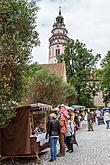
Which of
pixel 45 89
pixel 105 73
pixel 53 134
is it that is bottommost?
pixel 53 134

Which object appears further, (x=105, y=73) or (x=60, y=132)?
(x=105, y=73)

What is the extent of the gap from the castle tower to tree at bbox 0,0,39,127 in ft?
294

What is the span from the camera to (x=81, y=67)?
68250mm

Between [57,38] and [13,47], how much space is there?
9359 cm

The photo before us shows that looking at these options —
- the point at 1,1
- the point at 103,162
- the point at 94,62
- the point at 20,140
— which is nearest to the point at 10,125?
the point at 20,140

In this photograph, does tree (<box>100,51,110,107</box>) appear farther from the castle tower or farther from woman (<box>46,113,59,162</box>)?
woman (<box>46,113,59,162</box>)

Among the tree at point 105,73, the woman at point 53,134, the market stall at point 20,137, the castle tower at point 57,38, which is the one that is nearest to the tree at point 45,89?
the woman at point 53,134

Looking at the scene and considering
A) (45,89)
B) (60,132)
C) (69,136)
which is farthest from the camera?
(45,89)

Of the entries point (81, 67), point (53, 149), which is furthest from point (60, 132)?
point (81, 67)

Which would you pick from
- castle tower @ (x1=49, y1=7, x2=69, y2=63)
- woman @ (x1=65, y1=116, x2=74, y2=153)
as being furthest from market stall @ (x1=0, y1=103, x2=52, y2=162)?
castle tower @ (x1=49, y1=7, x2=69, y2=63)

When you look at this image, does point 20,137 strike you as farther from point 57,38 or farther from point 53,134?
point 57,38

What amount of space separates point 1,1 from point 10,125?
16.7 feet

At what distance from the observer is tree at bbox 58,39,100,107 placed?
6694 centimetres

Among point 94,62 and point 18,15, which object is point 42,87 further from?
point 94,62
